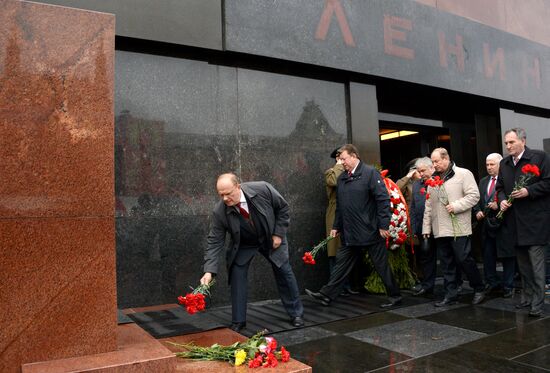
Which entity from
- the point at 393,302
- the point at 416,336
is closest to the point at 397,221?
the point at 393,302

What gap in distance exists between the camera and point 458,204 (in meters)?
5.60

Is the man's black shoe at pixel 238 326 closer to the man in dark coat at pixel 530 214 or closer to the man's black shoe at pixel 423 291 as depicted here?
the man's black shoe at pixel 423 291

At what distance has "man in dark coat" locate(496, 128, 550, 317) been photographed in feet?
16.6

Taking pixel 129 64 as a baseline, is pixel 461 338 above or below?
below

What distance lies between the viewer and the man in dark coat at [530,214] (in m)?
5.06

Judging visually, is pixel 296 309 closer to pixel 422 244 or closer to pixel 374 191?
pixel 374 191

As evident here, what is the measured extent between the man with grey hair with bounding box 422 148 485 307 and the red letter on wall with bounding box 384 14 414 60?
2.62 metres

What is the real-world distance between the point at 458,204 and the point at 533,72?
20.0 feet

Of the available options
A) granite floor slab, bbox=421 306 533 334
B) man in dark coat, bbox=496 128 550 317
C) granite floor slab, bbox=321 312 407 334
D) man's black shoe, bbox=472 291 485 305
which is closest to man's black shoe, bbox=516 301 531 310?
man in dark coat, bbox=496 128 550 317

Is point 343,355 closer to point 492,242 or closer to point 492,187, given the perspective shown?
point 492,242

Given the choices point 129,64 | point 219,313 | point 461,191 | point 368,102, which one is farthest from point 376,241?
point 129,64

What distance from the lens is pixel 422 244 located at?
679 cm

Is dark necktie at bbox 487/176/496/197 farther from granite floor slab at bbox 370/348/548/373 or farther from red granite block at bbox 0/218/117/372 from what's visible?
red granite block at bbox 0/218/117/372

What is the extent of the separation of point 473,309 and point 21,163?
15.9 ft
